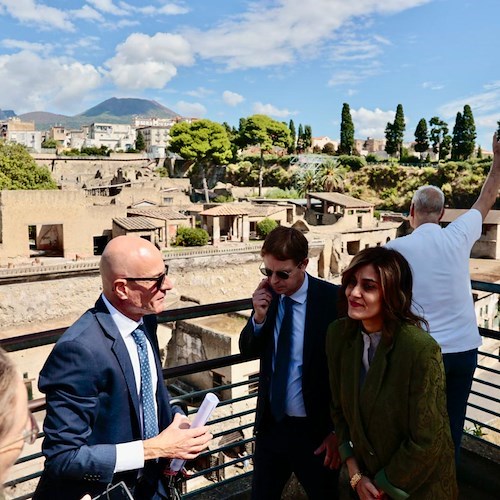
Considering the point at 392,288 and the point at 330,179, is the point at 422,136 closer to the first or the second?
the point at 330,179

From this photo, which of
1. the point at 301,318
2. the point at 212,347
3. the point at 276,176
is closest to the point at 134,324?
the point at 301,318

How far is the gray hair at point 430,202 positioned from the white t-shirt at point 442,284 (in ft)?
0.55

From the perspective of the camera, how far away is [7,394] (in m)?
1.45

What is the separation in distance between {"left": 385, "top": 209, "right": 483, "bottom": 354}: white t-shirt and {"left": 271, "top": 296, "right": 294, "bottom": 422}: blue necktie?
2.63 feet

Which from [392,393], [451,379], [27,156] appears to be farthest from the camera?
[27,156]

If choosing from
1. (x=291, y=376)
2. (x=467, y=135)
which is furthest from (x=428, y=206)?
(x=467, y=135)

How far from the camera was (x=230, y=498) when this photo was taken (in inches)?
133

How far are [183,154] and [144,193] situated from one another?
19.9 meters

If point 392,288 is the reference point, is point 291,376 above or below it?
below

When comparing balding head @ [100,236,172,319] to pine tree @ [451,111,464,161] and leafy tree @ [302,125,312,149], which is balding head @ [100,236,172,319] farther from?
leafy tree @ [302,125,312,149]

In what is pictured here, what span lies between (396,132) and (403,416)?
65645 millimetres

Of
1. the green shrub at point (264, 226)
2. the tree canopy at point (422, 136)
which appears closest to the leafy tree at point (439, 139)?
the tree canopy at point (422, 136)

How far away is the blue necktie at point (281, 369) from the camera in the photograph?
9.30 ft

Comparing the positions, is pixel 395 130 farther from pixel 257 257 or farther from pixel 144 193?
pixel 257 257
